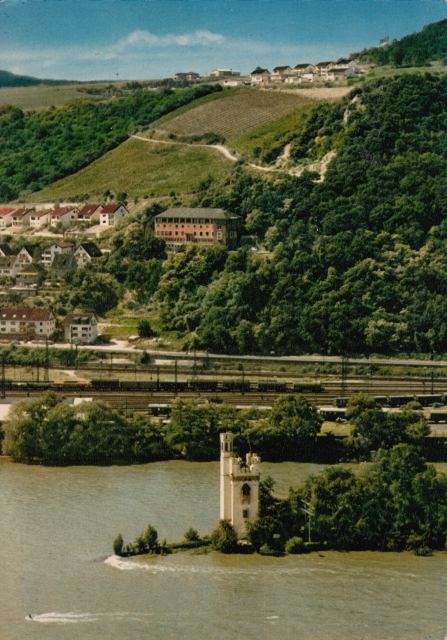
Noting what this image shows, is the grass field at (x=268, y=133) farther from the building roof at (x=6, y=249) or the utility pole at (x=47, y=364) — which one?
the utility pole at (x=47, y=364)

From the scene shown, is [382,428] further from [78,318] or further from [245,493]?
[78,318]

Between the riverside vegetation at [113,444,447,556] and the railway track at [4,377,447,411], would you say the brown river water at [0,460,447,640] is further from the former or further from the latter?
the railway track at [4,377,447,411]

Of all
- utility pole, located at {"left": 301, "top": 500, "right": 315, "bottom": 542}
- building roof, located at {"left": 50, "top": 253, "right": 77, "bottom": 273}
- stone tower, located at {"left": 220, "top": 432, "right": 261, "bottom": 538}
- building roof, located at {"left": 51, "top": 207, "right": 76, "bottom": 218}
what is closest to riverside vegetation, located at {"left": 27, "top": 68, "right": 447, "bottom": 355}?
building roof, located at {"left": 50, "top": 253, "right": 77, "bottom": 273}

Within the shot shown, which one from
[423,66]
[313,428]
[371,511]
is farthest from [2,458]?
[423,66]

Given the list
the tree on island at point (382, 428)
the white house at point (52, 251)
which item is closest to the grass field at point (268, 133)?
the white house at point (52, 251)

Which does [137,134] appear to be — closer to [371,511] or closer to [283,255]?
[283,255]

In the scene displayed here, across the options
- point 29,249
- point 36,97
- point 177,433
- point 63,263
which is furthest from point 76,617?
point 36,97

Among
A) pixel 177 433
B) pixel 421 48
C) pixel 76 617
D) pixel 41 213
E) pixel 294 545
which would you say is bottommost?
pixel 76 617
